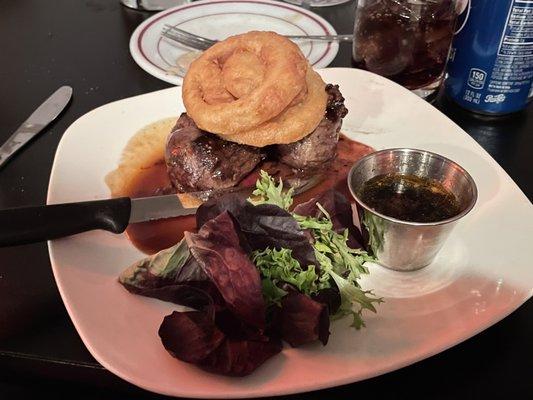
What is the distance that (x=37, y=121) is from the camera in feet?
7.22

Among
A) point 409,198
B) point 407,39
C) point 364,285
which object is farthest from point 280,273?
point 407,39

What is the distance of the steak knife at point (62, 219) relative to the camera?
1.41 m

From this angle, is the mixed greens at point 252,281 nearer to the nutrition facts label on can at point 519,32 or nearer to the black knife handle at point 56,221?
the black knife handle at point 56,221

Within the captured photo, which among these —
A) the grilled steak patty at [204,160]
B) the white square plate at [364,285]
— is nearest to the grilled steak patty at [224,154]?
the grilled steak patty at [204,160]

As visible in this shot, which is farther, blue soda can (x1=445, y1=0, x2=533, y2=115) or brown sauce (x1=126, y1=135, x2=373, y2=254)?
blue soda can (x1=445, y1=0, x2=533, y2=115)

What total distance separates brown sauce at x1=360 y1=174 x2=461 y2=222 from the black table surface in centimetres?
32

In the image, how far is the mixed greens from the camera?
1211 millimetres

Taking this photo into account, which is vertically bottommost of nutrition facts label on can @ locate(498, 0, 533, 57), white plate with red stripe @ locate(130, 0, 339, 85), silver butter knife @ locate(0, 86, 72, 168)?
silver butter knife @ locate(0, 86, 72, 168)

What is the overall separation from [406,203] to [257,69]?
2.05 ft

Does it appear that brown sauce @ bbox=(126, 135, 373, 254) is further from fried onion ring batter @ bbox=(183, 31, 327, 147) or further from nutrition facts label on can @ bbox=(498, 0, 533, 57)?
nutrition facts label on can @ bbox=(498, 0, 533, 57)

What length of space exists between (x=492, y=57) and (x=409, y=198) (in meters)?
0.85

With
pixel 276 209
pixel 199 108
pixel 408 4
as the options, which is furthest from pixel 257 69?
pixel 408 4

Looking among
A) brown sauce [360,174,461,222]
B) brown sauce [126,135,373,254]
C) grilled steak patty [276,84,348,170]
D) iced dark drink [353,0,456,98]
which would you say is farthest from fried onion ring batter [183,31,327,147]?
iced dark drink [353,0,456,98]

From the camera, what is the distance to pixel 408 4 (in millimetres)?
2094
